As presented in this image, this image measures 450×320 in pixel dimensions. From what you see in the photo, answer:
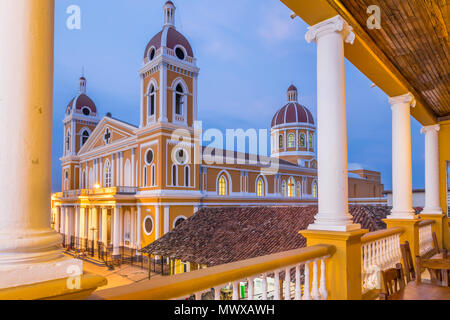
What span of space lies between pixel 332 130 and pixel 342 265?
1.51 meters

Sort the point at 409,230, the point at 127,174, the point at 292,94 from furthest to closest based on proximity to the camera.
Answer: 1. the point at 292,94
2. the point at 127,174
3. the point at 409,230

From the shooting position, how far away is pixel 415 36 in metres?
4.67

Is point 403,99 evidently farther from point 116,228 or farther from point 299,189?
point 299,189

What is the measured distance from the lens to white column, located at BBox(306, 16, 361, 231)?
353 centimetres

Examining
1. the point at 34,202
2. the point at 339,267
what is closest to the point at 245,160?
the point at 339,267

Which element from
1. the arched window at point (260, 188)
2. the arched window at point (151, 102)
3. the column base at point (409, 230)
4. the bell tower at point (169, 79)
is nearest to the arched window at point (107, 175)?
the bell tower at point (169, 79)

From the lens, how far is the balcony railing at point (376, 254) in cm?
412

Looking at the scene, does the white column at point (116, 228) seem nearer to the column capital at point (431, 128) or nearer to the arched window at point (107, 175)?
the arched window at point (107, 175)

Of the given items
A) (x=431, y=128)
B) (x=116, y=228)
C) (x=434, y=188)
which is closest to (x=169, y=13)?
(x=116, y=228)

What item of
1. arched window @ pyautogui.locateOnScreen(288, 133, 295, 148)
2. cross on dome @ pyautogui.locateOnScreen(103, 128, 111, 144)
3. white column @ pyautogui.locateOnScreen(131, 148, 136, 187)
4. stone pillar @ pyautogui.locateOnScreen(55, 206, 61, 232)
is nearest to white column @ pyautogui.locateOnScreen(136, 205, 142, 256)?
white column @ pyautogui.locateOnScreen(131, 148, 136, 187)

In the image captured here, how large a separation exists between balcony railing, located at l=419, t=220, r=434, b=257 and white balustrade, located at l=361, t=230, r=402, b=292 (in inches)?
65.1

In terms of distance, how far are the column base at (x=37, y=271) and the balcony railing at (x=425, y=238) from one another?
23.5 feet

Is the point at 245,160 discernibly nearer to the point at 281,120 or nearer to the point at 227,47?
the point at 281,120

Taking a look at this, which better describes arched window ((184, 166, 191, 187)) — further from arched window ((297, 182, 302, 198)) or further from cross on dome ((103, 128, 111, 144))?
arched window ((297, 182, 302, 198))
